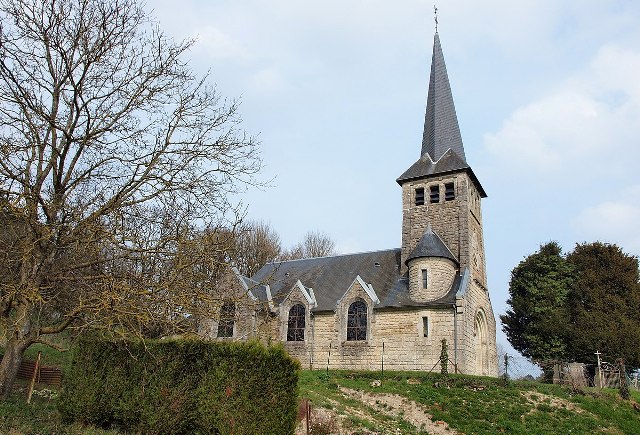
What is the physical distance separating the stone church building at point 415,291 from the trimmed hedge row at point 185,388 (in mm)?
10392

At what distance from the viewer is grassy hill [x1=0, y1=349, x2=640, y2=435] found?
1318 centimetres

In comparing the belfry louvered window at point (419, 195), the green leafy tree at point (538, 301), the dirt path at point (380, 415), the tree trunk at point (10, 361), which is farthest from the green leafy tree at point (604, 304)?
the tree trunk at point (10, 361)

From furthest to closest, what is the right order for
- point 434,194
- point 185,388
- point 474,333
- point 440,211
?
point 434,194, point 440,211, point 474,333, point 185,388

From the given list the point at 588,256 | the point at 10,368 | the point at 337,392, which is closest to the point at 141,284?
the point at 10,368

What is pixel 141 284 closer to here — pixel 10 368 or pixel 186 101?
pixel 10 368

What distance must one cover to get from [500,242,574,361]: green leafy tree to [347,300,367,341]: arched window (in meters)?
12.3

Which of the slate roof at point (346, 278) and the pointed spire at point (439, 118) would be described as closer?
the slate roof at point (346, 278)

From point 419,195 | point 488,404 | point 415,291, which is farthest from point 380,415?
point 419,195

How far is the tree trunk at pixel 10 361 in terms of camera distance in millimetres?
9539

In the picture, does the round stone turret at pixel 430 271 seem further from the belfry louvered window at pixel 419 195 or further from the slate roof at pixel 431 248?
the belfry louvered window at pixel 419 195

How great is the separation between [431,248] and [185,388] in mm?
15867

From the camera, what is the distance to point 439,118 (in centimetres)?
2888

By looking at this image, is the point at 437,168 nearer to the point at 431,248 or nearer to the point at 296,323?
the point at 431,248

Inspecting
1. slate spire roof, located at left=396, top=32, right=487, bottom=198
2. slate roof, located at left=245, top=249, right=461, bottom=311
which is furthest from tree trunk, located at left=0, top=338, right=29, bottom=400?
slate spire roof, located at left=396, top=32, right=487, bottom=198
